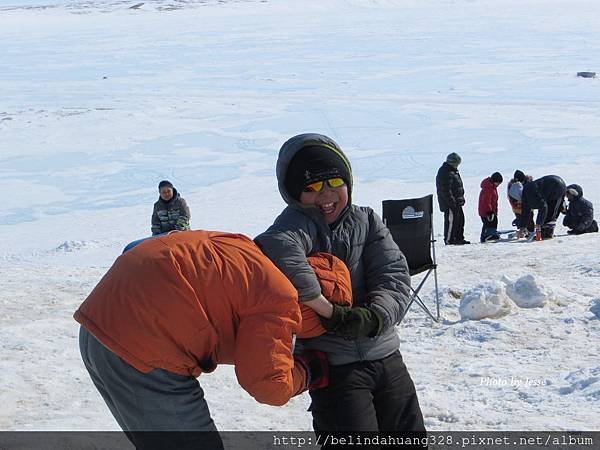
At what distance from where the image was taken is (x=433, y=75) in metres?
37.0

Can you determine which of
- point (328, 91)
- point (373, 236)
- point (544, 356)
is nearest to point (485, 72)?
point (328, 91)

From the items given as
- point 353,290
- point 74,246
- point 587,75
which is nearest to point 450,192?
A: point 74,246

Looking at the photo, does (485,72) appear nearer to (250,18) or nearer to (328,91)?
(328,91)

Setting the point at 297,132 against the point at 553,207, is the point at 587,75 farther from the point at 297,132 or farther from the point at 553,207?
the point at 553,207

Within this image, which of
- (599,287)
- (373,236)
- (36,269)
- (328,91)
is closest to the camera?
(373,236)

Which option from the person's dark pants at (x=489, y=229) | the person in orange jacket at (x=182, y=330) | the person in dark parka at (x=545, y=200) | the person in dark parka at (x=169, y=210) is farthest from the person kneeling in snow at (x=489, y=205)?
the person in orange jacket at (x=182, y=330)

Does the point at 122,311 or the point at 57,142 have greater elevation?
the point at 122,311

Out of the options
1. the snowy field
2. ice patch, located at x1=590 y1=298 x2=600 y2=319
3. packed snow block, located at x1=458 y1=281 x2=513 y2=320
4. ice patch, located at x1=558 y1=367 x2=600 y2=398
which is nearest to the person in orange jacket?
the snowy field

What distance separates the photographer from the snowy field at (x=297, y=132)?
4.71m

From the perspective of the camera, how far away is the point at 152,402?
6.97ft

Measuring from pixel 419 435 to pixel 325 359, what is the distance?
0.39 m

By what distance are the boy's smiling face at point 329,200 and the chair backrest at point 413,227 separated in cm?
371

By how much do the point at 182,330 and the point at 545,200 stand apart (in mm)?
9877

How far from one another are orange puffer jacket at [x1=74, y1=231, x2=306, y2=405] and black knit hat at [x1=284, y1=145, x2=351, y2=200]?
0.46 metres
